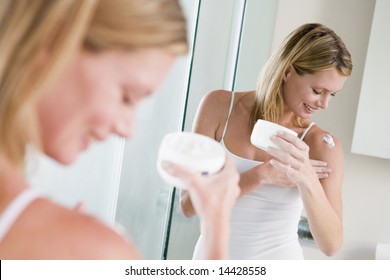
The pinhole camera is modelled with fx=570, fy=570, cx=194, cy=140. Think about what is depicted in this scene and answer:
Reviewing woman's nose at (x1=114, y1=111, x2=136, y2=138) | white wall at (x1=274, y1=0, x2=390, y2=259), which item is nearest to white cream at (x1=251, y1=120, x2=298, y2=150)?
woman's nose at (x1=114, y1=111, x2=136, y2=138)

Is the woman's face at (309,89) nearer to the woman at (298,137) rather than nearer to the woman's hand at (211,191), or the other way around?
the woman at (298,137)

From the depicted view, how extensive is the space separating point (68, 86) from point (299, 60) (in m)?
0.55

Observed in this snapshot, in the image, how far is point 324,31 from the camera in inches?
35.0

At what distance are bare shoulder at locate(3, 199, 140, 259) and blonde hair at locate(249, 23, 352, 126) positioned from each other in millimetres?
554

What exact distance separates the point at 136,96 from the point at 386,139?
1084 mm

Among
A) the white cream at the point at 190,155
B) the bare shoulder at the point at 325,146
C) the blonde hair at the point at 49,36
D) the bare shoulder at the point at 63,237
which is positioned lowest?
the bare shoulder at the point at 325,146

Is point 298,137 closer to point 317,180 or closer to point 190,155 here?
point 317,180

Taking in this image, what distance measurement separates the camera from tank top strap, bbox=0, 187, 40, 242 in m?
0.39

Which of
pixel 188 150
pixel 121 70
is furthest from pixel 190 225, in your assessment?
pixel 121 70

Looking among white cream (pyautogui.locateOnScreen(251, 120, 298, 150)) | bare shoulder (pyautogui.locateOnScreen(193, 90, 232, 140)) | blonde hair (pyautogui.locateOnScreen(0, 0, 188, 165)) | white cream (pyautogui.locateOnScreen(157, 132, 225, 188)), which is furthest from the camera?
bare shoulder (pyautogui.locateOnScreen(193, 90, 232, 140))

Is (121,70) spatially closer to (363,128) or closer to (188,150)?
(188,150)

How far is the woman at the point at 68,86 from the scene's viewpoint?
1.25ft

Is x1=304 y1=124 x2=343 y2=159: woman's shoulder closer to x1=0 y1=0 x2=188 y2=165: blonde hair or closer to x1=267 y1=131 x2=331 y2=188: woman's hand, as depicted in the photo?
→ x1=267 y1=131 x2=331 y2=188: woman's hand

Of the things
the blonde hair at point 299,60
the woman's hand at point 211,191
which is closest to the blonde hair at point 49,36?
the woman's hand at point 211,191
